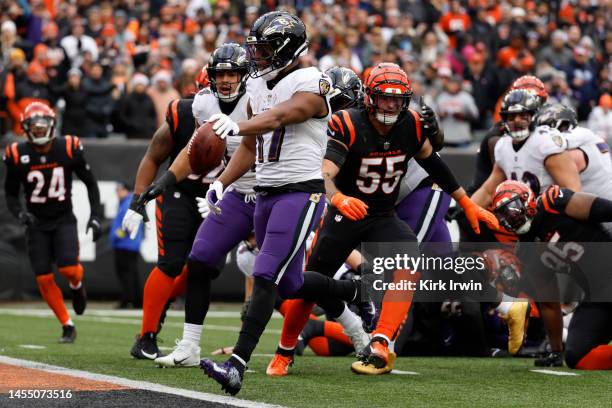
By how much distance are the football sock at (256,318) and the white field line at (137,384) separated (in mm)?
250

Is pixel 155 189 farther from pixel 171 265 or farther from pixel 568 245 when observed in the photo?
pixel 568 245

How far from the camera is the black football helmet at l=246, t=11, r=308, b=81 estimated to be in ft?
19.9

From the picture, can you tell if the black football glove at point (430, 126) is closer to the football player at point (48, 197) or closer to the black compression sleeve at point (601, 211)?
the black compression sleeve at point (601, 211)

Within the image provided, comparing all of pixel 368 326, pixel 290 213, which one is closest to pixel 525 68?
pixel 368 326

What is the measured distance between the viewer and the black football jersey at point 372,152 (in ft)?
21.7

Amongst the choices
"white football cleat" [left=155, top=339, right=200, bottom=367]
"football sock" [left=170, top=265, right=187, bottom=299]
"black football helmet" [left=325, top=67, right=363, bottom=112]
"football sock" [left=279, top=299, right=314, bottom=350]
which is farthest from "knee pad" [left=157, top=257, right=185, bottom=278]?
"black football helmet" [left=325, top=67, right=363, bottom=112]

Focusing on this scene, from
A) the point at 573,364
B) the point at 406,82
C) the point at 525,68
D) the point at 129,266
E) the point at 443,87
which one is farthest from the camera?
the point at 525,68

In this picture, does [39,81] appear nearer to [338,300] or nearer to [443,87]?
[443,87]

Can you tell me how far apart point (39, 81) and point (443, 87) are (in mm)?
4624

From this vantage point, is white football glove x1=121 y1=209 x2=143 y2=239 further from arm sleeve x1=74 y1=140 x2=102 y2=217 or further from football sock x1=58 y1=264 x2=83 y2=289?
arm sleeve x1=74 y1=140 x2=102 y2=217

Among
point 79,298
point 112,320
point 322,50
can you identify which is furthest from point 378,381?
point 322,50

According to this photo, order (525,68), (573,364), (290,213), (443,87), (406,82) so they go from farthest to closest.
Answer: (525,68) < (443,87) < (573,364) < (406,82) < (290,213)

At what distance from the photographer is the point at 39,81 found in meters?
13.3

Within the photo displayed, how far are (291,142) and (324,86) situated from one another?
32 centimetres
